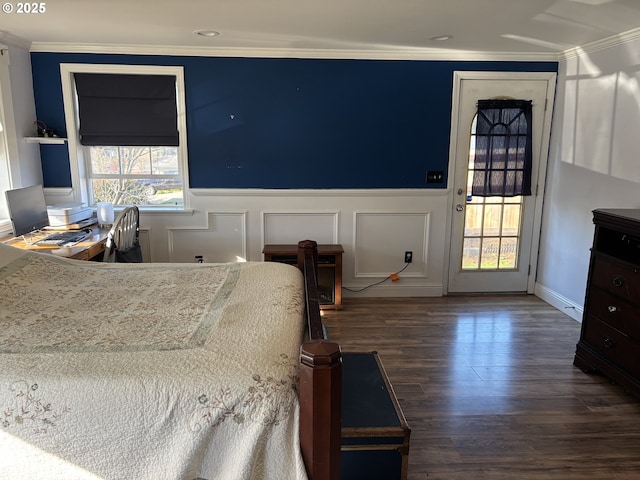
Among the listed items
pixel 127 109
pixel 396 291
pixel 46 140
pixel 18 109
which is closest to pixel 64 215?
pixel 46 140

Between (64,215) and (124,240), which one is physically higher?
(64,215)

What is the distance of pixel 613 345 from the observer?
2775 mm

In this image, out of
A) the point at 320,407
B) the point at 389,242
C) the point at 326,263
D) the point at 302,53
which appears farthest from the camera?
the point at 389,242

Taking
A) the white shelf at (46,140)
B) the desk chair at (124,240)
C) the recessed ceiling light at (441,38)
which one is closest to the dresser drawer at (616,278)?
the recessed ceiling light at (441,38)

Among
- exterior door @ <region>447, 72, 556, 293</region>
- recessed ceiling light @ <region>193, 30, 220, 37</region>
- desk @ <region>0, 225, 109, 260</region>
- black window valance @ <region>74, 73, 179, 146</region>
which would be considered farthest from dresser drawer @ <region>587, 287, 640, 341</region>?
black window valance @ <region>74, 73, 179, 146</region>

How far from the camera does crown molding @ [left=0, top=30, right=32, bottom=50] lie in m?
3.47

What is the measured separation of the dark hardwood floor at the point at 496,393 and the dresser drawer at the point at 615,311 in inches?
16.1

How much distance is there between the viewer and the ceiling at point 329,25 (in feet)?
8.96

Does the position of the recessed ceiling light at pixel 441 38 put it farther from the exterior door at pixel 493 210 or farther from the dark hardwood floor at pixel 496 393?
the dark hardwood floor at pixel 496 393

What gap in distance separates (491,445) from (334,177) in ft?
8.66

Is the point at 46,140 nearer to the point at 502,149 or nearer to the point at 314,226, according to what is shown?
the point at 314,226

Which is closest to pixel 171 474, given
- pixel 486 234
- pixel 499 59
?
pixel 486 234

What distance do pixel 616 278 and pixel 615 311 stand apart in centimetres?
20

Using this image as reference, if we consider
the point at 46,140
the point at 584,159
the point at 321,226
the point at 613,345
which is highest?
the point at 46,140
